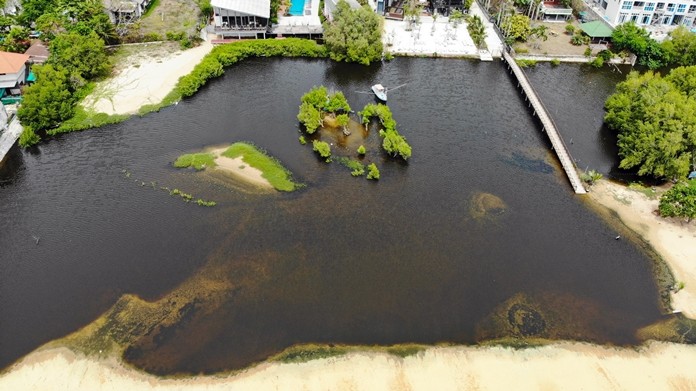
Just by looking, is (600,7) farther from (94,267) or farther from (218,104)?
(94,267)

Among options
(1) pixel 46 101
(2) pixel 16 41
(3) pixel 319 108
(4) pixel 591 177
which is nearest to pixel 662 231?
(4) pixel 591 177

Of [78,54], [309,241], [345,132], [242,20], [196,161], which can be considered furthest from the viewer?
[242,20]

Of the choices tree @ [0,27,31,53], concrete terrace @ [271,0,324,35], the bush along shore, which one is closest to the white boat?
the bush along shore

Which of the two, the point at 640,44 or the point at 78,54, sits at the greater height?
the point at 640,44

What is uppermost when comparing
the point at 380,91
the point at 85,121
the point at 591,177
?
the point at 380,91

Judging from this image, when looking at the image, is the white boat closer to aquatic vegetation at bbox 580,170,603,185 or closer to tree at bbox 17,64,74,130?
aquatic vegetation at bbox 580,170,603,185

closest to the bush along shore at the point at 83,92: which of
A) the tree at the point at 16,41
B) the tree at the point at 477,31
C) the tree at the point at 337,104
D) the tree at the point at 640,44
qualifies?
the tree at the point at 16,41

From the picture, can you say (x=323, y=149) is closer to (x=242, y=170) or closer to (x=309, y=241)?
(x=242, y=170)

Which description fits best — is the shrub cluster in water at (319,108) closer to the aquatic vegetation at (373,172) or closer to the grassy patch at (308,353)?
the aquatic vegetation at (373,172)
